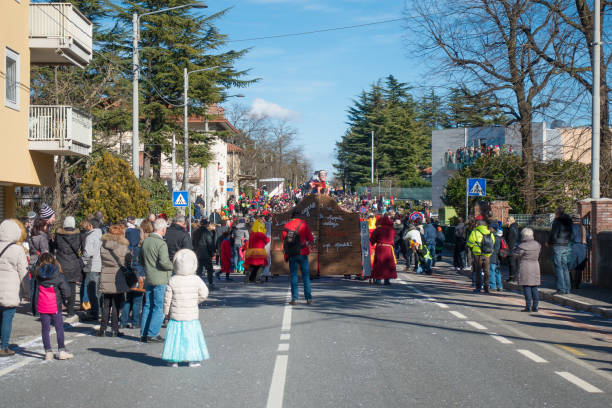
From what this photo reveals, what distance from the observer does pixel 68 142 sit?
2139cm

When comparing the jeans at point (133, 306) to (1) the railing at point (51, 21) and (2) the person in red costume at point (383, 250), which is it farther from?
(1) the railing at point (51, 21)

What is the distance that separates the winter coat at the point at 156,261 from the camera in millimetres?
10258

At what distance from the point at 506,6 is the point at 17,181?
1779 cm

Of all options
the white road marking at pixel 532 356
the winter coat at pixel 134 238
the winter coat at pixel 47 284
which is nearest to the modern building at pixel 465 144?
the winter coat at pixel 134 238

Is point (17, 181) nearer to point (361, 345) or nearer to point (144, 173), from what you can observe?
point (361, 345)

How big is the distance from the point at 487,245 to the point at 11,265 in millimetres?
11391

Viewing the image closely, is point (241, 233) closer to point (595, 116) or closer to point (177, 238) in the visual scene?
point (177, 238)

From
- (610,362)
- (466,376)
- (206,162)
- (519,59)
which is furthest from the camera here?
(206,162)

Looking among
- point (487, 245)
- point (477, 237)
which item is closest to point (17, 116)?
point (477, 237)

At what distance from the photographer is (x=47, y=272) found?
29.9ft

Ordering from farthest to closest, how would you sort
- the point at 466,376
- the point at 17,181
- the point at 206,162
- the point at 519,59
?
the point at 206,162 → the point at 519,59 → the point at 17,181 → the point at 466,376

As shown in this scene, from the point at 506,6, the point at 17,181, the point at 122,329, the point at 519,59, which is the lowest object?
the point at 122,329

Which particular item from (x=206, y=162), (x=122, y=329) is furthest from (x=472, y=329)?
(x=206, y=162)

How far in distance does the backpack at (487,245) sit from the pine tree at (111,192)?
11906 mm
